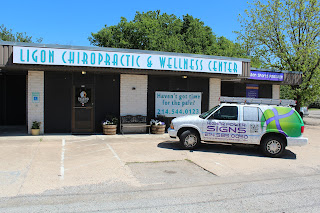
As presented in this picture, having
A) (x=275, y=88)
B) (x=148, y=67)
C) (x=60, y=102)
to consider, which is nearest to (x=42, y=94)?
A: (x=60, y=102)

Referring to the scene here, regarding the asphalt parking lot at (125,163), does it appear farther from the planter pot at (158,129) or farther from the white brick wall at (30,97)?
the planter pot at (158,129)

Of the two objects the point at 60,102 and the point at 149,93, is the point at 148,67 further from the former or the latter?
the point at 60,102

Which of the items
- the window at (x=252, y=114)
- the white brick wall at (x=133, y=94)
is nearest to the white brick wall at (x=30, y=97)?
the white brick wall at (x=133, y=94)

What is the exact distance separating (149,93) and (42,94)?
5.04 metres

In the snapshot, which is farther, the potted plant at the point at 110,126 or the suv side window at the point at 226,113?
the potted plant at the point at 110,126

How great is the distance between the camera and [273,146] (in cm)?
919

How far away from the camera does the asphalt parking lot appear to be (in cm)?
627

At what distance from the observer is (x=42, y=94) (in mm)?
12141

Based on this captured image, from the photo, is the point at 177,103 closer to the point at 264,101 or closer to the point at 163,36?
the point at 264,101

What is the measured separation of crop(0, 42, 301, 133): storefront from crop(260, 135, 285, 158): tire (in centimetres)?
497

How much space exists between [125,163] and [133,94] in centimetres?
610

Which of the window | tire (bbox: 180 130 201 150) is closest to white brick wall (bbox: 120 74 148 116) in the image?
tire (bbox: 180 130 201 150)

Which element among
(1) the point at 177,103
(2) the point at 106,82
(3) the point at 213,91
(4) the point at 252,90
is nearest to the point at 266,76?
(4) the point at 252,90

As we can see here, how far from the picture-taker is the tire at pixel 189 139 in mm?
9665
